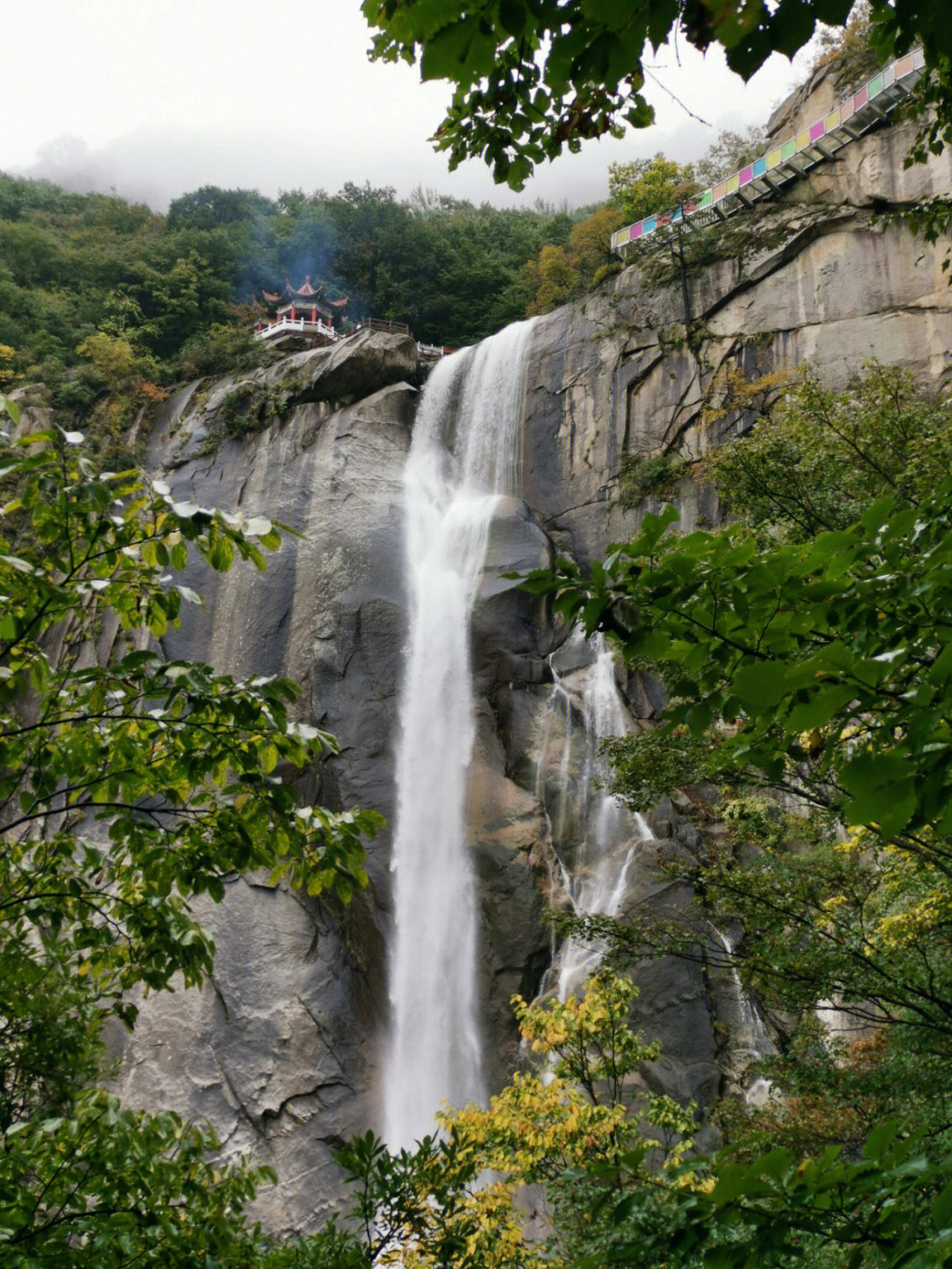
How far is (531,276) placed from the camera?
101 feet

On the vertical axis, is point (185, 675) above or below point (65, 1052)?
above

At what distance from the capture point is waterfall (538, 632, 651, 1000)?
13523 mm

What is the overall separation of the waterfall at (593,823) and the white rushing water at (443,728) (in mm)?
1651

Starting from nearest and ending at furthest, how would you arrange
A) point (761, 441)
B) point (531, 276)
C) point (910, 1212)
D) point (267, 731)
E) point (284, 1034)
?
1. point (910, 1212)
2. point (267, 731)
3. point (761, 441)
4. point (284, 1034)
5. point (531, 276)

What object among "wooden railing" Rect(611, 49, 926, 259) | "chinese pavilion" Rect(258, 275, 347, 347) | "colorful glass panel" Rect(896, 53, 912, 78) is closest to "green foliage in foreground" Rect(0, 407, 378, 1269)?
"wooden railing" Rect(611, 49, 926, 259)

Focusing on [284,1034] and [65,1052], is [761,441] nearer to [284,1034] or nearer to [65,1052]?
[65,1052]

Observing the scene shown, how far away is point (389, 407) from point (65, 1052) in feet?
63.2

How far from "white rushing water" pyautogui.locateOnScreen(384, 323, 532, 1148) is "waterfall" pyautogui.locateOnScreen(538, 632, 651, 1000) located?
1651 millimetres

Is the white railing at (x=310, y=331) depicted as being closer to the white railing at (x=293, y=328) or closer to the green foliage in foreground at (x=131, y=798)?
the white railing at (x=293, y=328)

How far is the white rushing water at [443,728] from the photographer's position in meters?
13.9

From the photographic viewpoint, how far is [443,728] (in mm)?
16938

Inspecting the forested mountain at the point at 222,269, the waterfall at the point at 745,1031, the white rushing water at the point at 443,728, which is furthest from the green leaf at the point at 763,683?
the forested mountain at the point at 222,269

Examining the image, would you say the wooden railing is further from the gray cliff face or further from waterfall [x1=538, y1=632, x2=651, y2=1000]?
waterfall [x1=538, y1=632, x2=651, y2=1000]

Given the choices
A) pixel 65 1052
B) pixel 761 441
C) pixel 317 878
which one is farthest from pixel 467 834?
pixel 317 878
